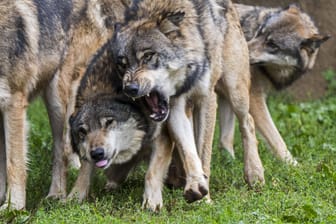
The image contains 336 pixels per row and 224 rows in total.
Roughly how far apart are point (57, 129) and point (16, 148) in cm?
81

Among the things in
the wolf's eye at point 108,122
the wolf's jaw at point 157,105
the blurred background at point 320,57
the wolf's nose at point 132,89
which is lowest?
the blurred background at point 320,57

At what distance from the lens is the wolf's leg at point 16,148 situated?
702 cm

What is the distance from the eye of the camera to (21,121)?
7.09 meters

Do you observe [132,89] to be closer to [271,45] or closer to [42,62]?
[42,62]

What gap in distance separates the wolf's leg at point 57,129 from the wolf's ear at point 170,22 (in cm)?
107

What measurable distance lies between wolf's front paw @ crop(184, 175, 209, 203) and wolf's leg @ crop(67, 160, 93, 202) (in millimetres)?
917

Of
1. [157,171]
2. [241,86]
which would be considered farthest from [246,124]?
[157,171]

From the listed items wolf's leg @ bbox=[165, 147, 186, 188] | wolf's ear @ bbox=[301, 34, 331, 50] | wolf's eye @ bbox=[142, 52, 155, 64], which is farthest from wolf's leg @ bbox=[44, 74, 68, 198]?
wolf's ear @ bbox=[301, 34, 331, 50]

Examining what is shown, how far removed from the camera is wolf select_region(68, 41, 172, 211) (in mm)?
6977

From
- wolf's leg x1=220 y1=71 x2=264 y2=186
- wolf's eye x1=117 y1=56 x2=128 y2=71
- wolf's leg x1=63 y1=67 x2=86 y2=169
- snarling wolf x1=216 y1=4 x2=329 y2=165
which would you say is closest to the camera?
wolf's eye x1=117 y1=56 x2=128 y2=71

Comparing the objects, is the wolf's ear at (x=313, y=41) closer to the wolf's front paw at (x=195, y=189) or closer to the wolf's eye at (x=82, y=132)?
the wolf's front paw at (x=195, y=189)

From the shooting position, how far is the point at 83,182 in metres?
7.49

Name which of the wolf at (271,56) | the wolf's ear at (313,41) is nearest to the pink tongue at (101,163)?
the wolf at (271,56)

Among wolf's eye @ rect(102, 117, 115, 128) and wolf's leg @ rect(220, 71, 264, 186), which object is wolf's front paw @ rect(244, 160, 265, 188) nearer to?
wolf's leg @ rect(220, 71, 264, 186)
